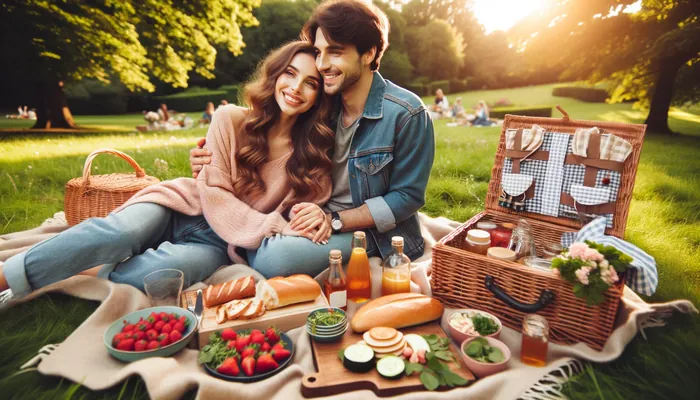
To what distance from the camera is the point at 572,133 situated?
2.55 meters

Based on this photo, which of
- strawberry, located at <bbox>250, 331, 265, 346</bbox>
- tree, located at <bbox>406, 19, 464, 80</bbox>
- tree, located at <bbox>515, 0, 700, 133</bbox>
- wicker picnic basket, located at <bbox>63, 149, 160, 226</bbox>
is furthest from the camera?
tree, located at <bbox>406, 19, 464, 80</bbox>

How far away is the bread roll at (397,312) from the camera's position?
6.35 ft

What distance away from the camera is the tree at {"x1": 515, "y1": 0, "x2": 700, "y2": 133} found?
10383mm

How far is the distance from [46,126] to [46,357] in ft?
46.6

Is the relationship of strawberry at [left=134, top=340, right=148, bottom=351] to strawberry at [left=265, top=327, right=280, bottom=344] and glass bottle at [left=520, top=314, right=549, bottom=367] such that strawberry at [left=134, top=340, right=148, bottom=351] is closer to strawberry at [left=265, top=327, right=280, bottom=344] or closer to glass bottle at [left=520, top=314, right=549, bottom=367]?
strawberry at [left=265, top=327, right=280, bottom=344]

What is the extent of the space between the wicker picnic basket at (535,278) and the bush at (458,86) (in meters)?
31.9

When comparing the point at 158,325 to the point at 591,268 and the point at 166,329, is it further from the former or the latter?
the point at 591,268

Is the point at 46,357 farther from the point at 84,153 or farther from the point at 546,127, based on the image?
the point at 84,153

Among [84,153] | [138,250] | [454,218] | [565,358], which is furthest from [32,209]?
[565,358]

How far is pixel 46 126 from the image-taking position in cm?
1279

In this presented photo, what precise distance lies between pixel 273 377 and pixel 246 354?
0.16 meters

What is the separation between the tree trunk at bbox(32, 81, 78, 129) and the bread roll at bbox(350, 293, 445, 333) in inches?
Answer: 575

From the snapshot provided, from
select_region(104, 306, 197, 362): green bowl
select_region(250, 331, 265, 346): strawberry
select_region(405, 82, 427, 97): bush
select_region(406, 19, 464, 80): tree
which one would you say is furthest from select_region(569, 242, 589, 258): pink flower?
select_region(406, 19, 464, 80): tree

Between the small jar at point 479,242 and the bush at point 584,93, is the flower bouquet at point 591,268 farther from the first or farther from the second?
the bush at point 584,93
